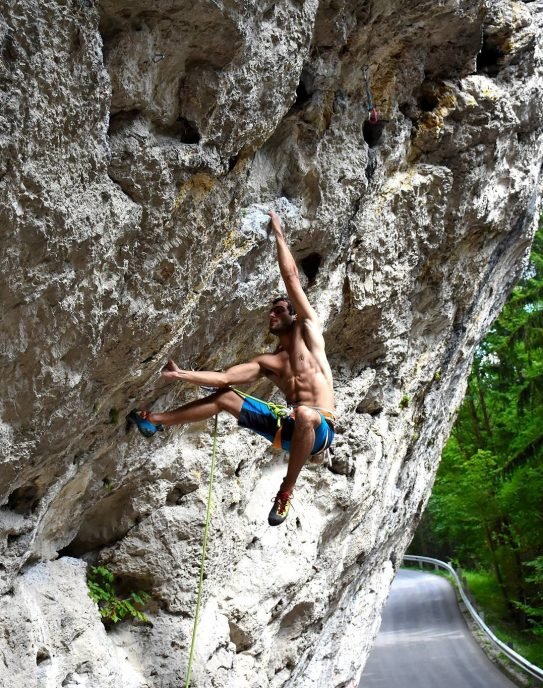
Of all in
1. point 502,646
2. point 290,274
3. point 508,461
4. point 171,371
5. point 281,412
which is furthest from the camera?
point 502,646

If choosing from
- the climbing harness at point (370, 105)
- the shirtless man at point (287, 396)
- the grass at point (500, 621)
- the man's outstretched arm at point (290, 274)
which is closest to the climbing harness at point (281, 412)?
the shirtless man at point (287, 396)

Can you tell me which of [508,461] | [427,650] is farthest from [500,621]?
[508,461]

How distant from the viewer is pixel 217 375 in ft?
16.9

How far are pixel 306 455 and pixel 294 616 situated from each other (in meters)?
2.43

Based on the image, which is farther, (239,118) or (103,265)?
(239,118)

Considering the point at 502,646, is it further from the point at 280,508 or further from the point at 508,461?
the point at 280,508

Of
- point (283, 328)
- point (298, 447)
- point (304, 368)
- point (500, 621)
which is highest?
point (283, 328)

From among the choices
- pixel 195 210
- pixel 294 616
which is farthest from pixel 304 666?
pixel 195 210

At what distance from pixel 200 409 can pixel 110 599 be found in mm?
1652

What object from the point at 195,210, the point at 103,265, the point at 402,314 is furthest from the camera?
the point at 402,314

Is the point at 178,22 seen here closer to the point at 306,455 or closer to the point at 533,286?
the point at 306,455

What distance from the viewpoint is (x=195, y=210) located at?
4.47m

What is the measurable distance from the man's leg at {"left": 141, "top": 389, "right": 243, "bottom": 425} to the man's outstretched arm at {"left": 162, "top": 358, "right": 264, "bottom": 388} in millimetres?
101

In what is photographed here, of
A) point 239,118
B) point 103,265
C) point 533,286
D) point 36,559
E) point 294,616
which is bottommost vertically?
point 294,616
